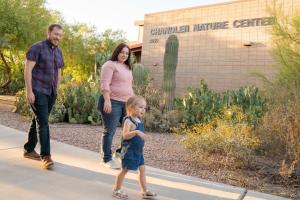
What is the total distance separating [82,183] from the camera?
15.1 ft

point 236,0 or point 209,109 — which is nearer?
point 209,109

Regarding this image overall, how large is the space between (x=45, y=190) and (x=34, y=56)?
5.81 feet

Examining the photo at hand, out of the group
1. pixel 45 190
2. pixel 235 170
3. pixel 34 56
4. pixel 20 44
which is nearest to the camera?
pixel 45 190

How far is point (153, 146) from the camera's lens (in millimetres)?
7605

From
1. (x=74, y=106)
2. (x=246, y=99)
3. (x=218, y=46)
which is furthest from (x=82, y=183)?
(x=218, y=46)

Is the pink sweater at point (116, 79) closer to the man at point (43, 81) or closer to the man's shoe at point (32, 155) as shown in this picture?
the man at point (43, 81)

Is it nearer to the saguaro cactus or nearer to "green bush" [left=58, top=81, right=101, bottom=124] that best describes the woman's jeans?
"green bush" [left=58, top=81, right=101, bottom=124]

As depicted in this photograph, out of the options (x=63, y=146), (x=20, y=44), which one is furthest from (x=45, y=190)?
(x=20, y=44)

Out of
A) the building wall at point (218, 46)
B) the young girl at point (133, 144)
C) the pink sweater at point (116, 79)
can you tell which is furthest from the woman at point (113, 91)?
the building wall at point (218, 46)

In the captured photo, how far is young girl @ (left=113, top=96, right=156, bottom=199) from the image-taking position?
13.5ft

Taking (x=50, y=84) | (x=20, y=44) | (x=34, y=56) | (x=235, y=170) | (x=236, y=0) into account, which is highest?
(x=236, y=0)

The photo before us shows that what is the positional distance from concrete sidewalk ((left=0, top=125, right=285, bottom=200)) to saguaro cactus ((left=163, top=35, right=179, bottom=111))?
6.07 metres

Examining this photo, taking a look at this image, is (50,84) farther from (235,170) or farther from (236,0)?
(236,0)

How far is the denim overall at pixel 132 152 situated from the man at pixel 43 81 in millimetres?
1390
